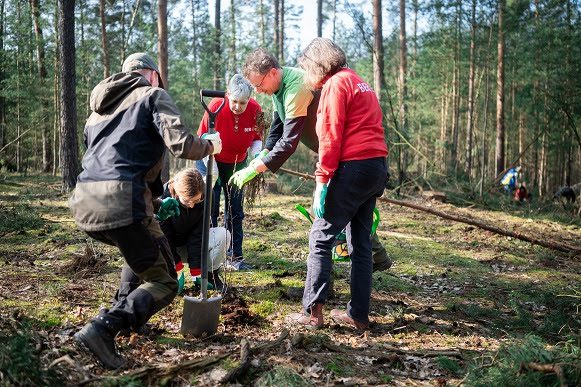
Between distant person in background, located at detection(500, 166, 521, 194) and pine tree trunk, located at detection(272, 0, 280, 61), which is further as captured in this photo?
pine tree trunk, located at detection(272, 0, 280, 61)

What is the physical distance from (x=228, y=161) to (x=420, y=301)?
240cm

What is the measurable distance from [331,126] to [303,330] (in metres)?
1.50

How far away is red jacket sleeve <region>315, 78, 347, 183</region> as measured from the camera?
135 inches

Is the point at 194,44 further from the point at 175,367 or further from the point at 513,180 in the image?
the point at 175,367

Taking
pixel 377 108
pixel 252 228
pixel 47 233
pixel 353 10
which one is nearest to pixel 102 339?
pixel 377 108

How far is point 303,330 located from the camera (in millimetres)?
3678

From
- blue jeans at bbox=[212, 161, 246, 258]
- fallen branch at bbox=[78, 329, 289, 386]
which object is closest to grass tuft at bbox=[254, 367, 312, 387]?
fallen branch at bbox=[78, 329, 289, 386]

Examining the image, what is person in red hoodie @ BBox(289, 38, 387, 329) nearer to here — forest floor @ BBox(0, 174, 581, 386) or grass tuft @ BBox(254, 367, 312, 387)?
forest floor @ BBox(0, 174, 581, 386)

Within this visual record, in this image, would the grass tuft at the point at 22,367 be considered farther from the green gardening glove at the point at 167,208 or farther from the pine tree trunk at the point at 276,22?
the pine tree trunk at the point at 276,22

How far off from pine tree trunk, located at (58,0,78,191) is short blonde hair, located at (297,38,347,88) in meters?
9.52

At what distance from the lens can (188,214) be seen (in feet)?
13.6

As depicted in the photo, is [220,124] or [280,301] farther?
[220,124]

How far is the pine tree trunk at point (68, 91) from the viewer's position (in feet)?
36.8

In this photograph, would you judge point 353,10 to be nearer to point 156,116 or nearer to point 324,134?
point 324,134
